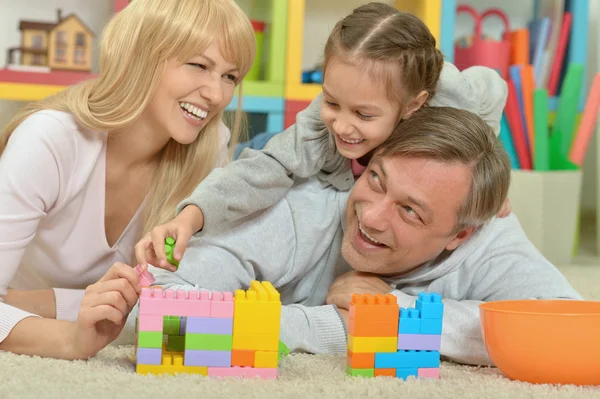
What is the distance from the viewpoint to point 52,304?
1515 millimetres

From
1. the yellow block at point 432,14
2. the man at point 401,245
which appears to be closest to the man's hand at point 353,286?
the man at point 401,245

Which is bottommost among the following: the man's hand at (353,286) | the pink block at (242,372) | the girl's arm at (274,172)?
the pink block at (242,372)

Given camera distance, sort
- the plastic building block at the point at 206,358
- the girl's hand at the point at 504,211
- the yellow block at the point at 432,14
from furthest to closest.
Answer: the yellow block at the point at 432,14
the girl's hand at the point at 504,211
the plastic building block at the point at 206,358

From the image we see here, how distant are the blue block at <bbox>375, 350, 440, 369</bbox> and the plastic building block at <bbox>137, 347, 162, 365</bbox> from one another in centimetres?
29

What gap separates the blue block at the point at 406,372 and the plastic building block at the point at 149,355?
1.04ft

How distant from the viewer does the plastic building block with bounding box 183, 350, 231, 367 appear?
1.03 m

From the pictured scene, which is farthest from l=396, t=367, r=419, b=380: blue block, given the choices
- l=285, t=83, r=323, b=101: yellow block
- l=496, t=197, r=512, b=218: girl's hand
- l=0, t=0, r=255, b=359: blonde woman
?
l=285, t=83, r=323, b=101: yellow block

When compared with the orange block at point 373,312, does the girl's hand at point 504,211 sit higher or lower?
higher

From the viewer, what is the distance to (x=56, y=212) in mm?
1505

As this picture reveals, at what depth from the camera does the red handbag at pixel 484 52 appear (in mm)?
2562

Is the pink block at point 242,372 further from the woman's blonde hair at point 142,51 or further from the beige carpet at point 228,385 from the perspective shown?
the woman's blonde hair at point 142,51

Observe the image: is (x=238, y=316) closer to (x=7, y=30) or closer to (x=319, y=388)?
(x=319, y=388)

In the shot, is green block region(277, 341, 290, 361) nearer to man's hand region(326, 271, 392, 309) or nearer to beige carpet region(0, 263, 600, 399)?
beige carpet region(0, 263, 600, 399)

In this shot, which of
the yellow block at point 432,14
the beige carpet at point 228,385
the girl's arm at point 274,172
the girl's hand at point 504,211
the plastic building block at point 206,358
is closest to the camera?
the beige carpet at point 228,385
